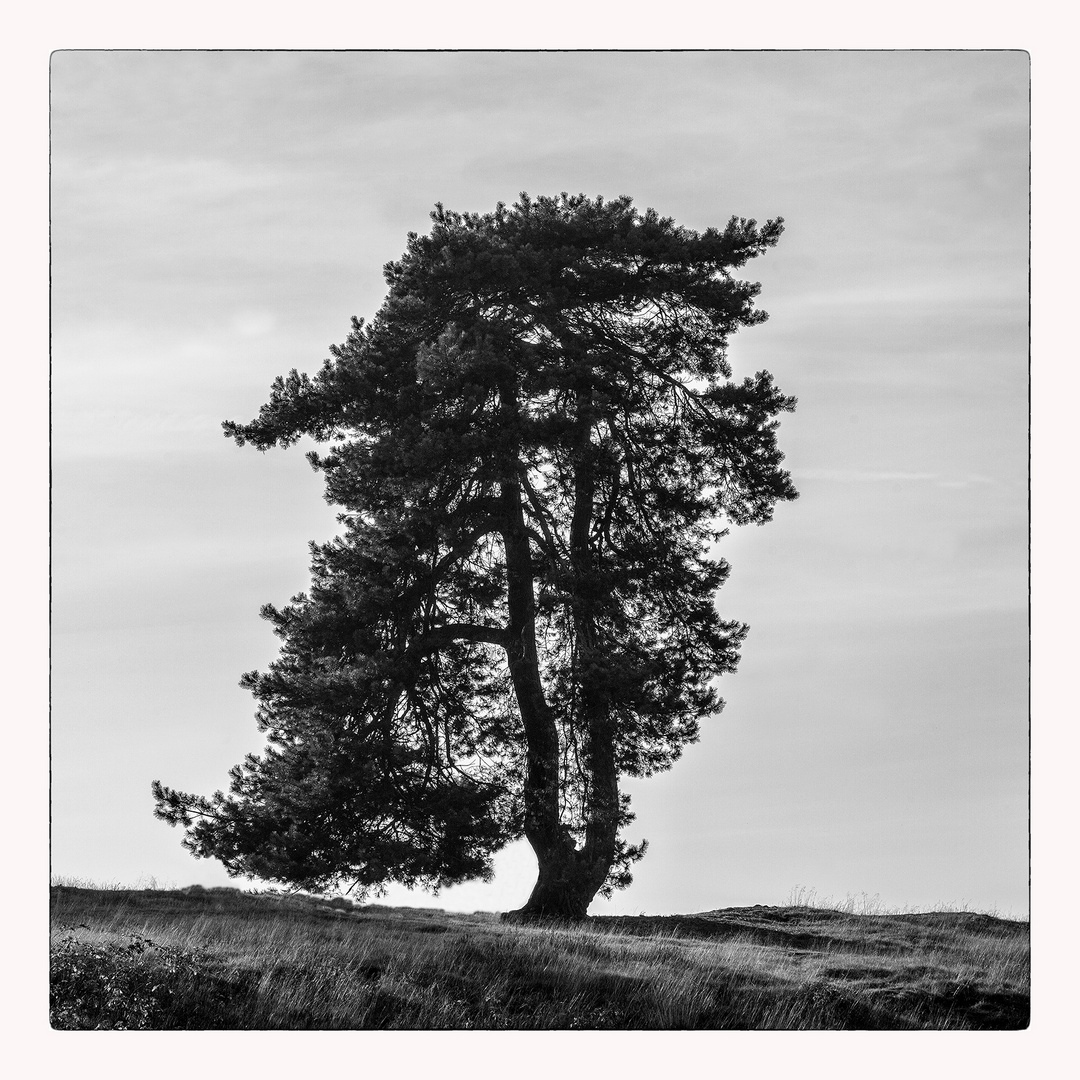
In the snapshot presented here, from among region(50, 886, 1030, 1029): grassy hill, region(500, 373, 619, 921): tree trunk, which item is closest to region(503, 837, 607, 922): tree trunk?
region(500, 373, 619, 921): tree trunk

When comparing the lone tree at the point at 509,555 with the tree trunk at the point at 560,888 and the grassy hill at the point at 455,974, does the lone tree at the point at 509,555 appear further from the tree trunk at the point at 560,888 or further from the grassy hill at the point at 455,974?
the grassy hill at the point at 455,974

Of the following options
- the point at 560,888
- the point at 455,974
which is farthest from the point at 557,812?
the point at 455,974

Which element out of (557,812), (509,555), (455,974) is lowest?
(455,974)

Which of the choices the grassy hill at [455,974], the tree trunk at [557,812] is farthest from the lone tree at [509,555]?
the grassy hill at [455,974]

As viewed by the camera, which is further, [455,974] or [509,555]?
[509,555]

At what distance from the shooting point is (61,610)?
13586 millimetres

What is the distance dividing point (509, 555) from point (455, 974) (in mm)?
3762

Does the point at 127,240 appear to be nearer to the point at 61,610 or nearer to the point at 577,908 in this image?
the point at 61,610

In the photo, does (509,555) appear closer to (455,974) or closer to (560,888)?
(560,888)

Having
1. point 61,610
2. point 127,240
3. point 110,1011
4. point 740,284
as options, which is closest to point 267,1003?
point 110,1011

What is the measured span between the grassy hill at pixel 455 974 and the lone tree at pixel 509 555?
676 mm

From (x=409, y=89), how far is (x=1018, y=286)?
18.3ft

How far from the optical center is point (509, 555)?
14391 millimetres

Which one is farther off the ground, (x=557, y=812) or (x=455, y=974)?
(x=557, y=812)
